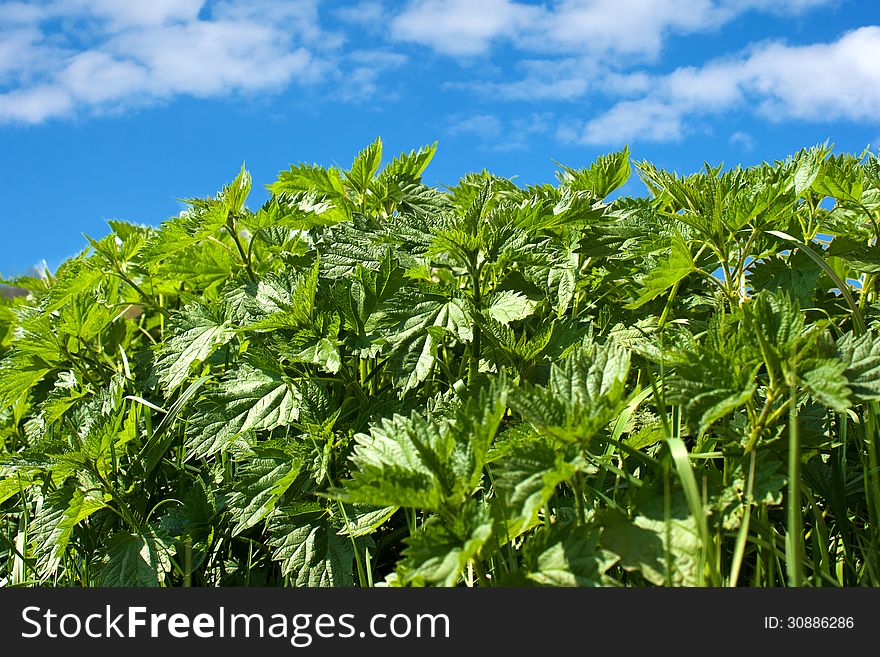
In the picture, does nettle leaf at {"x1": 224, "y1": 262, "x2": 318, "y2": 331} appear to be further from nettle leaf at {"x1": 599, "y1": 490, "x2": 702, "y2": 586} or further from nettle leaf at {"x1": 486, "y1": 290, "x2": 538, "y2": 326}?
nettle leaf at {"x1": 599, "y1": 490, "x2": 702, "y2": 586}

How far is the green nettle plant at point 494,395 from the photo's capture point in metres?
1.38

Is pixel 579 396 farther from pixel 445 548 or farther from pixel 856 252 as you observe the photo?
pixel 856 252

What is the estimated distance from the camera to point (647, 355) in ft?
5.90

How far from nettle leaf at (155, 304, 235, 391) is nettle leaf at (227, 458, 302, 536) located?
415 millimetres

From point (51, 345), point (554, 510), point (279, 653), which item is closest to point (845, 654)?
point (554, 510)

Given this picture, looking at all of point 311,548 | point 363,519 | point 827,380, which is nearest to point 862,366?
point 827,380

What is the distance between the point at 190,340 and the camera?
2363 mm

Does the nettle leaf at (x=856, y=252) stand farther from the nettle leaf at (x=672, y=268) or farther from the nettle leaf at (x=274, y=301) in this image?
the nettle leaf at (x=274, y=301)

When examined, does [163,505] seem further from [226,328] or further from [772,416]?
[772,416]

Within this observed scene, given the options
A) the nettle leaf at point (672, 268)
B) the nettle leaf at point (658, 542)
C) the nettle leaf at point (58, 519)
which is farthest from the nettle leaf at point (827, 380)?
the nettle leaf at point (58, 519)

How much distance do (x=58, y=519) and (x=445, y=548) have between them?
1.53 metres

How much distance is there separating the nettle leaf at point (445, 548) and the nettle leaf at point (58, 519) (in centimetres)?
129

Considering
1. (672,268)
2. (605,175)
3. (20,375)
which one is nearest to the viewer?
(672,268)

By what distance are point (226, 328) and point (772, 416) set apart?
4.85 ft
